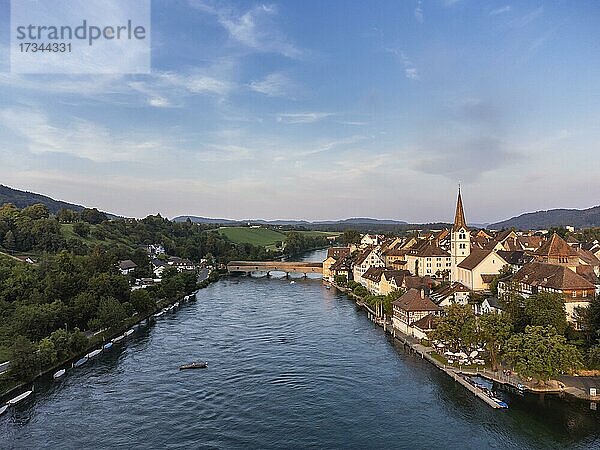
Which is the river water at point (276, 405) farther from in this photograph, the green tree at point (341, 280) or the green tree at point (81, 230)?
the green tree at point (81, 230)

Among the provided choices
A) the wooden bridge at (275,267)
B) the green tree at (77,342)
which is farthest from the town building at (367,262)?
the green tree at (77,342)

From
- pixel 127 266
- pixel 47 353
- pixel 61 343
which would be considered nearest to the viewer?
pixel 47 353

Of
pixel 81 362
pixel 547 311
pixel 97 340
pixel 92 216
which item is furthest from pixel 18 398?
pixel 92 216

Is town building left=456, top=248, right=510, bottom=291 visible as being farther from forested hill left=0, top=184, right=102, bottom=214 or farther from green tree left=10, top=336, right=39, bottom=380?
forested hill left=0, top=184, right=102, bottom=214

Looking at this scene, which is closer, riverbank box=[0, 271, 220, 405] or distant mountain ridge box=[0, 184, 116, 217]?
riverbank box=[0, 271, 220, 405]

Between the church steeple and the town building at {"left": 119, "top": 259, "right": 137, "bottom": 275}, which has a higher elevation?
the church steeple

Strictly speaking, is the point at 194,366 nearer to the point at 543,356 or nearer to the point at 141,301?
the point at 141,301

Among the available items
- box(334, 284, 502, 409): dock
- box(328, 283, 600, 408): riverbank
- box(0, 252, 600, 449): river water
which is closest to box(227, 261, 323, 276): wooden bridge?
box(334, 284, 502, 409): dock

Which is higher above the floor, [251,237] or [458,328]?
[251,237]
